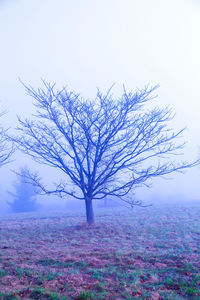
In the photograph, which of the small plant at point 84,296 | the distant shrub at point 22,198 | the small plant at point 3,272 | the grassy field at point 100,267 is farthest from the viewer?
the distant shrub at point 22,198

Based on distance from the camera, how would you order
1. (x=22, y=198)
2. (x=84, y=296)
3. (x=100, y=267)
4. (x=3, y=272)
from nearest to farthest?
(x=84, y=296)
(x=3, y=272)
(x=100, y=267)
(x=22, y=198)

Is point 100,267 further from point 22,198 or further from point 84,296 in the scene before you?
point 22,198

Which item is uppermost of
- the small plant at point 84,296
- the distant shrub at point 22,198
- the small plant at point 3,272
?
the distant shrub at point 22,198

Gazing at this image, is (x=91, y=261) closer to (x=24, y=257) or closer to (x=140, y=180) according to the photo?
(x=24, y=257)

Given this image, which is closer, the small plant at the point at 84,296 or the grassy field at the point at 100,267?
the small plant at the point at 84,296

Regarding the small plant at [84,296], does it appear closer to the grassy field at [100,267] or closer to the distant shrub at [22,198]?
the grassy field at [100,267]

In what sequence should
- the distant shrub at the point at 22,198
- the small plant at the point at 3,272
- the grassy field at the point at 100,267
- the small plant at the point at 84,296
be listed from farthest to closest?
1. the distant shrub at the point at 22,198
2. the small plant at the point at 3,272
3. the grassy field at the point at 100,267
4. the small plant at the point at 84,296

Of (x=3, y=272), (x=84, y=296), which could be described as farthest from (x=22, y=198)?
(x=84, y=296)

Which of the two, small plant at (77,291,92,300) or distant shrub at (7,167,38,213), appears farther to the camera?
distant shrub at (7,167,38,213)

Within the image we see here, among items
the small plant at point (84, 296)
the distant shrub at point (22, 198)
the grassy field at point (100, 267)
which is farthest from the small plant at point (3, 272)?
the distant shrub at point (22, 198)

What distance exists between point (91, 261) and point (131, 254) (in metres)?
1.35

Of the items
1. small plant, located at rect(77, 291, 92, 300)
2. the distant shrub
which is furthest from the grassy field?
the distant shrub

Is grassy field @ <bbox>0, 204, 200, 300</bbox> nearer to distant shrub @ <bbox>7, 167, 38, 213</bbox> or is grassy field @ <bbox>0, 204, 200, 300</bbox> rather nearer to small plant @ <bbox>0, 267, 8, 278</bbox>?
small plant @ <bbox>0, 267, 8, 278</bbox>

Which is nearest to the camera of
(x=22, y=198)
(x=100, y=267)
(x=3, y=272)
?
(x=3, y=272)
